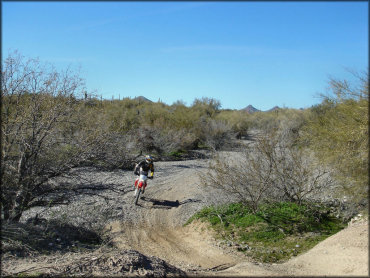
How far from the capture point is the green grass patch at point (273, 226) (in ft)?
28.2

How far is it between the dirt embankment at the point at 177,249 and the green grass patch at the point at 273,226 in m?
0.55

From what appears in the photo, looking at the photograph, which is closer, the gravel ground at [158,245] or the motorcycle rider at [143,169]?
the gravel ground at [158,245]

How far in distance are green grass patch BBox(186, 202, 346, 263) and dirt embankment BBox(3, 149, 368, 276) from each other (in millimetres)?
549

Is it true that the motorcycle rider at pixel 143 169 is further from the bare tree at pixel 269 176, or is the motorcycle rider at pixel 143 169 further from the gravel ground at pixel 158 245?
the bare tree at pixel 269 176

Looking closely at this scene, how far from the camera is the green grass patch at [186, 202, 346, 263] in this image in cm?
860

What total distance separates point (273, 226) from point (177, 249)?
3.17 meters

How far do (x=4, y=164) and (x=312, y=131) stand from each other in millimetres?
12058

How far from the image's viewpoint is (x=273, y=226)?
9.86m

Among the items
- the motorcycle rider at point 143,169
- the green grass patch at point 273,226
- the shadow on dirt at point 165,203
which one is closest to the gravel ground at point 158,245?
the shadow on dirt at point 165,203

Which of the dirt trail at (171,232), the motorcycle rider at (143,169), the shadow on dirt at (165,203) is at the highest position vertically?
the motorcycle rider at (143,169)

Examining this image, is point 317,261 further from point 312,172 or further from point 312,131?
point 312,131

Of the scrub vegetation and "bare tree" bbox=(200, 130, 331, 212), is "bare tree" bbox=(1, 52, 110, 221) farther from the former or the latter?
"bare tree" bbox=(200, 130, 331, 212)

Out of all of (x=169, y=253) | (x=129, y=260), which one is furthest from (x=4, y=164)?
(x=169, y=253)

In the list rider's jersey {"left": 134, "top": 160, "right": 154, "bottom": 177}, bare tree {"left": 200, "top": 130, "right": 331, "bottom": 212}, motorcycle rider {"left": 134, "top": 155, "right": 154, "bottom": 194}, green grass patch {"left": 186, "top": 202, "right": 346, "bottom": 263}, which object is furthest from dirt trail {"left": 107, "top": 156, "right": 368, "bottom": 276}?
bare tree {"left": 200, "top": 130, "right": 331, "bottom": 212}
